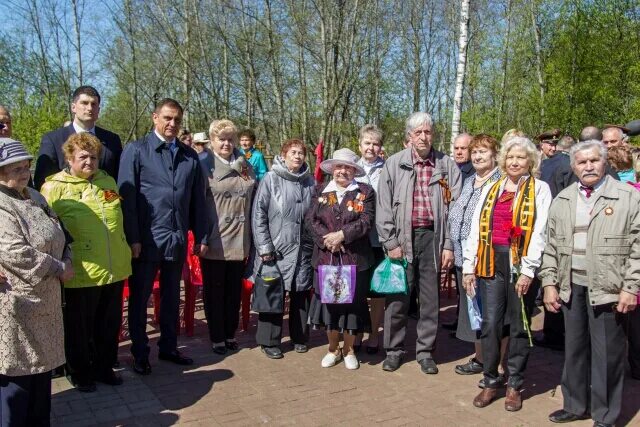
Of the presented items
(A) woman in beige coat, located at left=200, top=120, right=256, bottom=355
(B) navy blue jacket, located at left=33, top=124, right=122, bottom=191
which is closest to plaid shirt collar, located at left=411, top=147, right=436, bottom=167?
(A) woman in beige coat, located at left=200, top=120, right=256, bottom=355

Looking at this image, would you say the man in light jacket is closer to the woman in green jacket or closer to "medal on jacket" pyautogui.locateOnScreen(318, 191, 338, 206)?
"medal on jacket" pyautogui.locateOnScreen(318, 191, 338, 206)

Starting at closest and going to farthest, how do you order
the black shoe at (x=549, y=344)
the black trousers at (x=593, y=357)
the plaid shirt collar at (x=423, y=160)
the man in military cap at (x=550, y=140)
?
1. the black trousers at (x=593, y=357)
2. the plaid shirt collar at (x=423, y=160)
3. the black shoe at (x=549, y=344)
4. the man in military cap at (x=550, y=140)

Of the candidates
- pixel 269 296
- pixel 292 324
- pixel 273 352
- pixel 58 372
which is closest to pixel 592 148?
pixel 269 296

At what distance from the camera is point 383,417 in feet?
13.2

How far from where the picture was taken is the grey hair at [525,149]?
4289mm

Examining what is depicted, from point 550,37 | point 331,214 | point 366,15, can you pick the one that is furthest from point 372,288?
point 550,37

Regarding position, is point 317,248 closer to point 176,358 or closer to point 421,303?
point 421,303

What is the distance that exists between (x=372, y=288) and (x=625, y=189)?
2.16 meters

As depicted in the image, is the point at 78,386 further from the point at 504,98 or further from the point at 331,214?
the point at 504,98

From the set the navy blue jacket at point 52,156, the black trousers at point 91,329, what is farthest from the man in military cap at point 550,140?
the black trousers at point 91,329

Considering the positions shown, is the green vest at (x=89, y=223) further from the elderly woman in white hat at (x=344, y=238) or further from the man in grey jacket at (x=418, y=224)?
the man in grey jacket at (x=418, y=224)

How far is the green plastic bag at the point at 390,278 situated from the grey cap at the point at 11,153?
289 cm

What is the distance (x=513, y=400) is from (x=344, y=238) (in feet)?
5.91

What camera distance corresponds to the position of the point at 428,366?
4965mm
